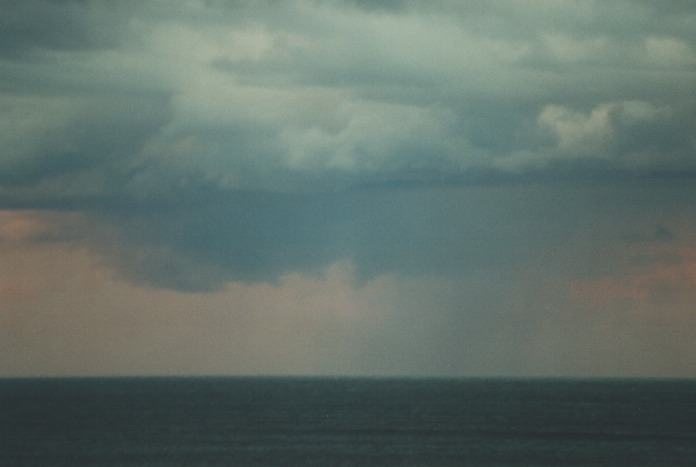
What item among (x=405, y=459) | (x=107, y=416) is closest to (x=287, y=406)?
(x=107, y=416)

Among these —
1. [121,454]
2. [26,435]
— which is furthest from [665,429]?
[26,435]

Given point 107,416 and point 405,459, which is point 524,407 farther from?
point 405,459

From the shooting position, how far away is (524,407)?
18725 cm

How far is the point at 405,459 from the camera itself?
93.6 m

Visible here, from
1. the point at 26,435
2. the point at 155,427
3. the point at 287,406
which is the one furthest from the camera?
the point at 287,406

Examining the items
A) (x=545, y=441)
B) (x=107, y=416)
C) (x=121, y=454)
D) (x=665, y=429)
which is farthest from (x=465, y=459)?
(x=107, y=416)

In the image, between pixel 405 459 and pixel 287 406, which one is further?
pixel 287 406

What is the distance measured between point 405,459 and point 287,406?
96.1 metres

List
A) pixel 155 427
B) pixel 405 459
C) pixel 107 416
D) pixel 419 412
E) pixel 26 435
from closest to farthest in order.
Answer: pixel 405 459, pixel 26 435, pixel 155 427, pixel 107 416, pixel 419 412

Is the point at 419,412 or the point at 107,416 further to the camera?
the point at 419,412

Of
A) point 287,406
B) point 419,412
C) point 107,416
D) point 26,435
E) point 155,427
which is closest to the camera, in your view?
point 26,435

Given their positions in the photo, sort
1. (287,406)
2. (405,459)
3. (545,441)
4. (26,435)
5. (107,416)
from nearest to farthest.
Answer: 1. (405,459)
2. (545,441)
3. (26,435)
4. (107,416)
5. (287,406)

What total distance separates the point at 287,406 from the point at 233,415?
30616mm

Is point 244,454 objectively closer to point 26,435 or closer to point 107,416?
point 26,435
